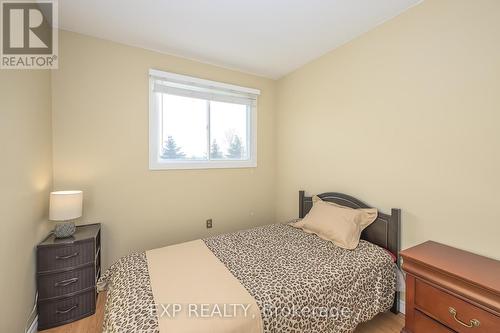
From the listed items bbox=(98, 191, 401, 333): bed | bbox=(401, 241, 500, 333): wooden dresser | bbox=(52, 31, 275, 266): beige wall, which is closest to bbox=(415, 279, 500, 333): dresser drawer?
bbox=(401, 241, 500, 333): wooden dresser

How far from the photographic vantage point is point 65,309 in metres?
1.89

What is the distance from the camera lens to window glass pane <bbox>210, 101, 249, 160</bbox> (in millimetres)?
3064

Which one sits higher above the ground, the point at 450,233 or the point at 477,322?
the point at 450,233

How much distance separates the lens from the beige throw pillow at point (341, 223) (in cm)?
202

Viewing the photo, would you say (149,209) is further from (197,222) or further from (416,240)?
(416,240)

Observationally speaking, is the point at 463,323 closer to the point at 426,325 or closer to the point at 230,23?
the point at 426,325

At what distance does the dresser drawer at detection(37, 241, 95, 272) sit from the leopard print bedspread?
0.27 meters

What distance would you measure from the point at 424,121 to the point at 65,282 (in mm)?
3295

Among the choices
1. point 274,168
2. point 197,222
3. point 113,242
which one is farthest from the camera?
point 274,168

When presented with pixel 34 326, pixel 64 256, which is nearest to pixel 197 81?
pixel 64 256

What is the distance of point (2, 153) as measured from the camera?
4.62 ft

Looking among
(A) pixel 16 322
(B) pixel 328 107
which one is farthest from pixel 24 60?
(B) pixel 328 107

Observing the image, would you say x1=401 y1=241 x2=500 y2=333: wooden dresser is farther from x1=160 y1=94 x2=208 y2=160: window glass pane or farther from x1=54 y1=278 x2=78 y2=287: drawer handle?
x1=54 y1=278 x2=78 y2=287: drawer handle

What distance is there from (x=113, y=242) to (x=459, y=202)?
3181 mm
